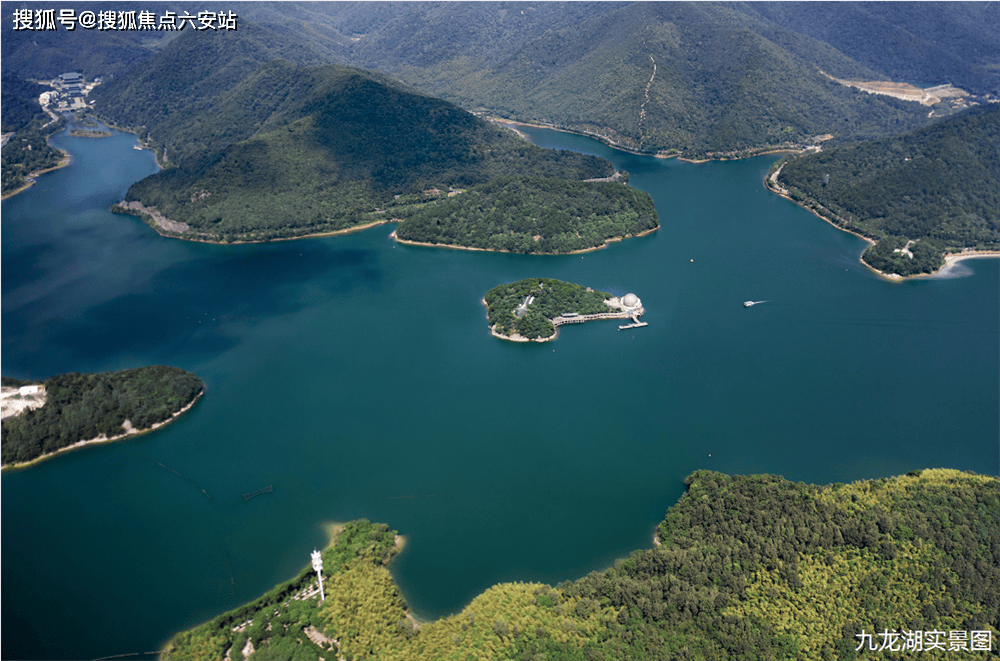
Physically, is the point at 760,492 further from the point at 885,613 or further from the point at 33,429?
the point at 33,429

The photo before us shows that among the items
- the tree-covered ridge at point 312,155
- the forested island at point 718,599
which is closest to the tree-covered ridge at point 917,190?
the tree-covered ridge at point 312,155

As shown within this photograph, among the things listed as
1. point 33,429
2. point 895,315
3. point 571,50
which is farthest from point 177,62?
point 895,315

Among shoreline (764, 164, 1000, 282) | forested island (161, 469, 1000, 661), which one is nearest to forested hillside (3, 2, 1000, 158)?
shoreline (764, 164, 1000, 282)

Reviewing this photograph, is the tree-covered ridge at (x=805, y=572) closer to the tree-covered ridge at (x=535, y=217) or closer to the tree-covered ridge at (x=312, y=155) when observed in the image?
the tree-covered ridge at (x=535, y=217)

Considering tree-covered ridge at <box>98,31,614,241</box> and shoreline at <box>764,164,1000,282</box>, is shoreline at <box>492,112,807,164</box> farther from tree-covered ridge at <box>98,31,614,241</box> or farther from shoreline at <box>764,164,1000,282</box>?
shoreline at <box>764,164,1000,282</box>

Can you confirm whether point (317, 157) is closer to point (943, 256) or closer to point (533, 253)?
point (533, 253)
